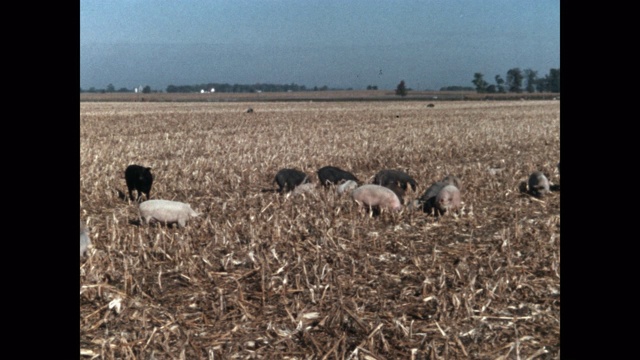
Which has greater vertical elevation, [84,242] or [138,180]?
[138,180]

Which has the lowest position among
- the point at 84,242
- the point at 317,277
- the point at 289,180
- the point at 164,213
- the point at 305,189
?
the point at 317,277

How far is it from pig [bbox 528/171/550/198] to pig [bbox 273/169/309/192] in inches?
127

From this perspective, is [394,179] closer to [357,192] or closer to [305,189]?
[305,189]

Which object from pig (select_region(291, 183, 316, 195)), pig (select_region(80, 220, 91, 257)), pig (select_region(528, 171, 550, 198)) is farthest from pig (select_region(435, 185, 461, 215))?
pig (select_region(80, 220, 91, 257))

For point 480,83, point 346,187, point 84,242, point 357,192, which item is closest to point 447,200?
point 357,192

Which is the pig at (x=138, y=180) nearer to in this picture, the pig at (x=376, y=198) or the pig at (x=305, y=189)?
the pig at (x=305, y=189)

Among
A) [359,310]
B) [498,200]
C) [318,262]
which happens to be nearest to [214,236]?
[318,262]

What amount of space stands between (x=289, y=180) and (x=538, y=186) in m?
3.53

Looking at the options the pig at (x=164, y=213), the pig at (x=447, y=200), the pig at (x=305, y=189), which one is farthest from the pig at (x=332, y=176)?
the pig at (x=164, y=213)

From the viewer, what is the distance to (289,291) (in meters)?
4.77

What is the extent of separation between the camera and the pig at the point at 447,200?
24.9 ft

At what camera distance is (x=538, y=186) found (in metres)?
9.19

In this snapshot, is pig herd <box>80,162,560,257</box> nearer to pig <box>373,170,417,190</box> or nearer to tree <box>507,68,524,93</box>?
pig <box>373,170,417,190</box>
